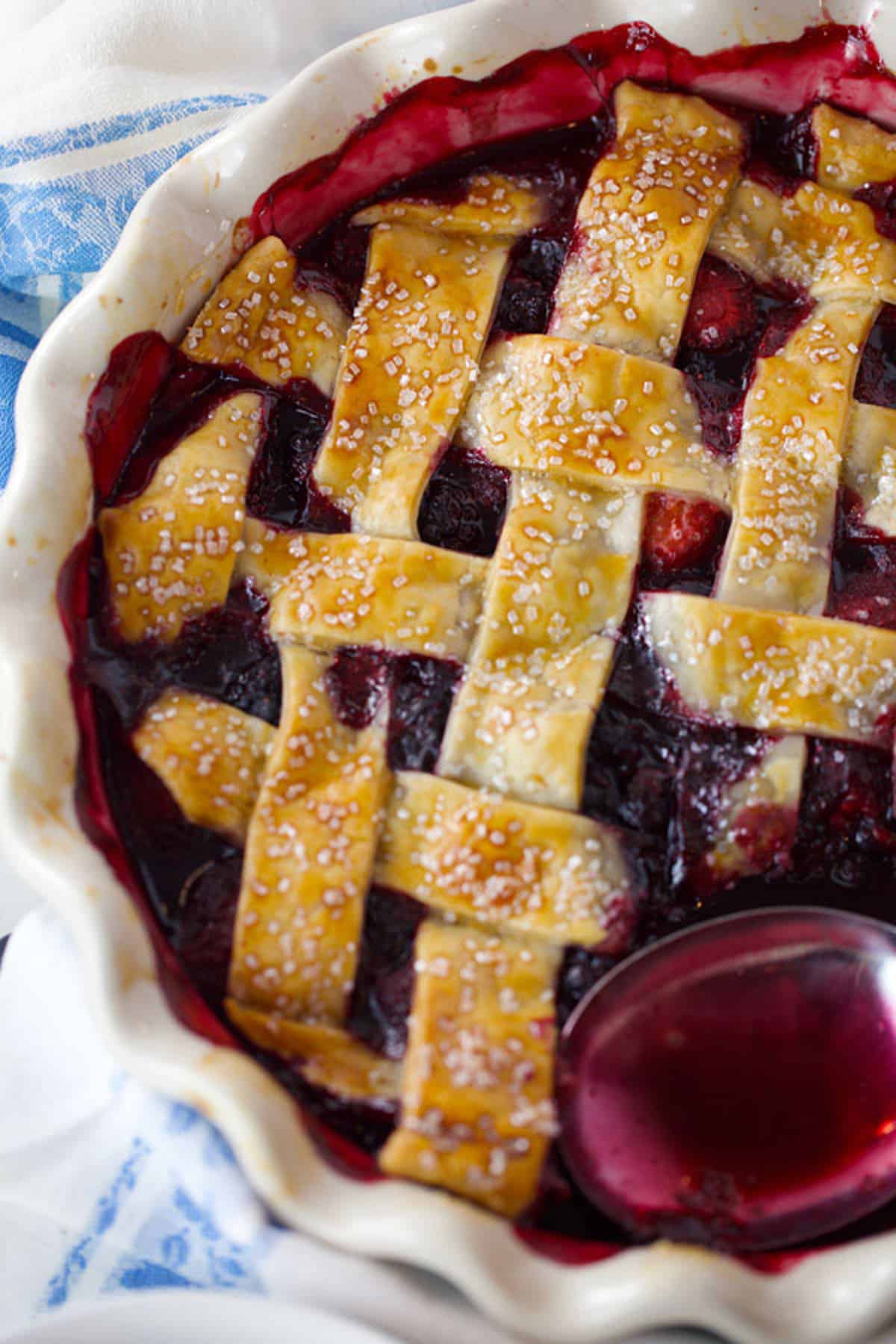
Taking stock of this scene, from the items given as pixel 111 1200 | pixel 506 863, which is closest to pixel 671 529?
pixel 506 863

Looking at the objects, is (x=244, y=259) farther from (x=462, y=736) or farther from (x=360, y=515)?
(x=462, y=736)

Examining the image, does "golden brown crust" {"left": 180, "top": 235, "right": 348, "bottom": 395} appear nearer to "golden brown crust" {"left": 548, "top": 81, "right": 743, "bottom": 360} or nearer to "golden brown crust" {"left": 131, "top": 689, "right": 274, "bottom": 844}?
"golden brown crust" {"left": 548, "top": 81, "right": 743, "bottom": 360}

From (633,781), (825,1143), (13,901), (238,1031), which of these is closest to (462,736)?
(633,781)

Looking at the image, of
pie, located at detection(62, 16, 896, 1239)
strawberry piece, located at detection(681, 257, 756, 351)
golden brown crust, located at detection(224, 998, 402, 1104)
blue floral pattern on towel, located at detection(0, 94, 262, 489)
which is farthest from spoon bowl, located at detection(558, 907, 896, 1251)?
blue floral pattern on towel, located at detection(0, 94, 262, 489)

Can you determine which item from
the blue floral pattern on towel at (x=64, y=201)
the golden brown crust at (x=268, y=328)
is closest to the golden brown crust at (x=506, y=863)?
the golden brown crust at (x=268, y=328)

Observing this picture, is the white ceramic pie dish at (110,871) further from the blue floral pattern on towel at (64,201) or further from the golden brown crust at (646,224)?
the blue floral pattern on towel at (64,201)

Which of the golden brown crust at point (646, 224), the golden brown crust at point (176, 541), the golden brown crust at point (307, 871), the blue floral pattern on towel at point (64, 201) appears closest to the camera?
the golden brown crust at point (307, 871)
